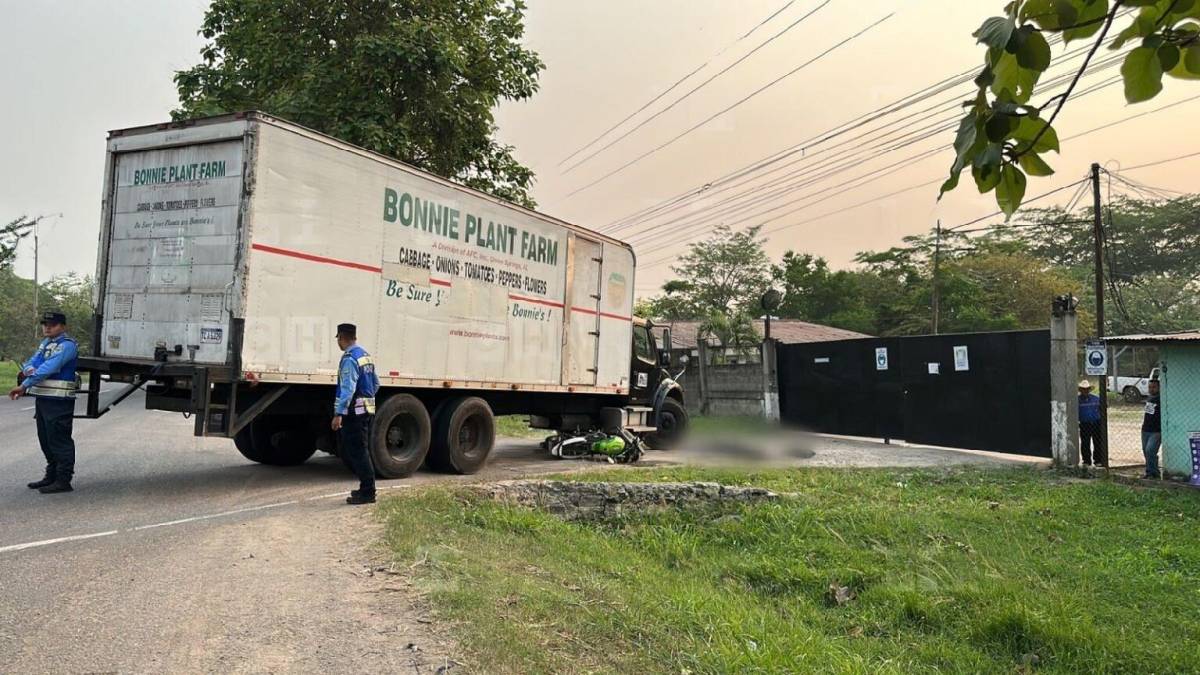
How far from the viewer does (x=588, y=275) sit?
483 inches

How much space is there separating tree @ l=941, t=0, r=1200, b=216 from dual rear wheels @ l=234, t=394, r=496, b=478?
7928 millimetres

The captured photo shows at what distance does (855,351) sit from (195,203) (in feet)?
41.7

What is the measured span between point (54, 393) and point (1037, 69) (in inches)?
321

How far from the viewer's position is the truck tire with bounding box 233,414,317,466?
9.72 metres

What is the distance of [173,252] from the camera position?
7.82m

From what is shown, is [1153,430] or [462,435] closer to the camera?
[462,435]

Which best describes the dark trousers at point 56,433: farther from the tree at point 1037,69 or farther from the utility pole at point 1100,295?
the utility pole at point 1100,295

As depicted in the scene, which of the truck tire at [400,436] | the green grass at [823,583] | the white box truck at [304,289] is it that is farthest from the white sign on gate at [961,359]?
the truck tire at [400,436]

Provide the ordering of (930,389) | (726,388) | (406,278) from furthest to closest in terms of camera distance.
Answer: (726,388)
(930,389)
(406,278)

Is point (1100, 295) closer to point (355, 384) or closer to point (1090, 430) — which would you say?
point (1090, 430)

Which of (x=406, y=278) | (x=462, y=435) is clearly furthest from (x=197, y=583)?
(x=462, y=435)

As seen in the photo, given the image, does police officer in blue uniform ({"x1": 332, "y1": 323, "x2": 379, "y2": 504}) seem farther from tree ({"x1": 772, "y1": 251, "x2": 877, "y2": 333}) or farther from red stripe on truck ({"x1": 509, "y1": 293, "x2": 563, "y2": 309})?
tree ({"x1": 772, "y1": 251, "x2": 877, "y2": 333})

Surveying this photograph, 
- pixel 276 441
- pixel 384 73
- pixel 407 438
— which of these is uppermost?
pixel 384 73

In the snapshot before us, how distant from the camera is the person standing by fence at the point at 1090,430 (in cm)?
1129
